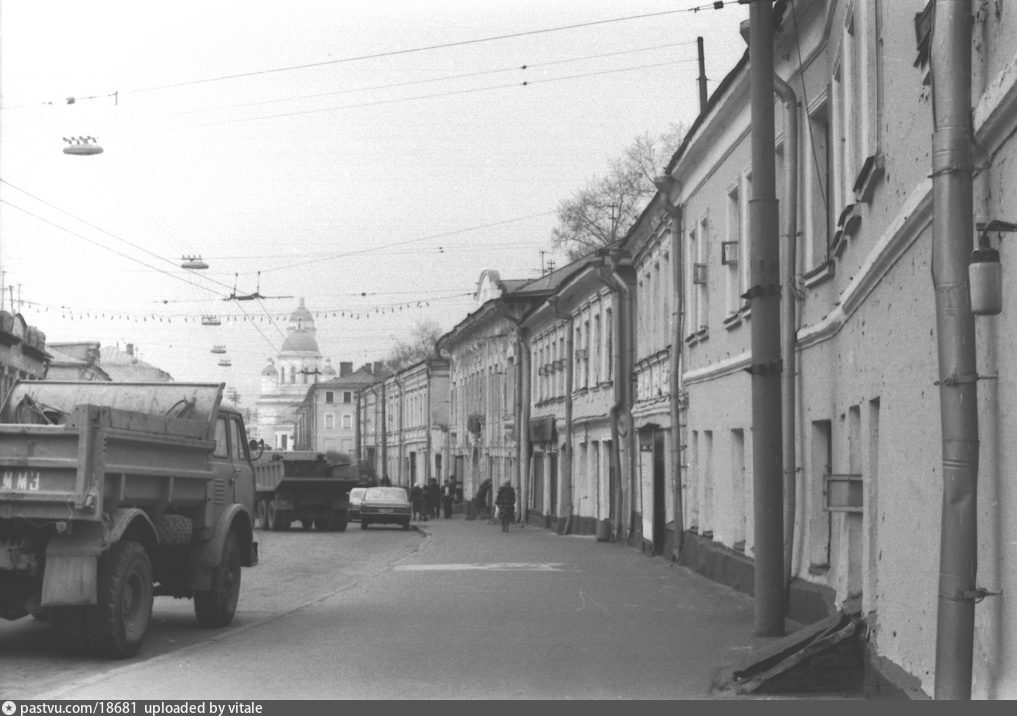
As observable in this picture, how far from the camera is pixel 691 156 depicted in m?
23.1

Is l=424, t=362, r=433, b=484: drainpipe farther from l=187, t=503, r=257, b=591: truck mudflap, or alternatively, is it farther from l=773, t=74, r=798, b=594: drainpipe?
l=187, t=503, r=257, b=591: truck mudflap

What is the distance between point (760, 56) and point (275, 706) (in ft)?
23.4

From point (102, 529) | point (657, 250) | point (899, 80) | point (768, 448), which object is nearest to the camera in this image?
point (899, 80)

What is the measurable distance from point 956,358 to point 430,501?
50.5m

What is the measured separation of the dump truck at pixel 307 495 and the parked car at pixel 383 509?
145 centimetres

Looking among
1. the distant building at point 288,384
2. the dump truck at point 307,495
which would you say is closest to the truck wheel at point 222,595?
the dump truck at point 307,495

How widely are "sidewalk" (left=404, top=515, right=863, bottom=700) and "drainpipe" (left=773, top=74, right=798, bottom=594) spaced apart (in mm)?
1263

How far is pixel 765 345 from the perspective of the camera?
12.9 m

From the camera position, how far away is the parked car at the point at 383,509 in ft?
148

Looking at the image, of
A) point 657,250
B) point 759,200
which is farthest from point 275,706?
point 657,250

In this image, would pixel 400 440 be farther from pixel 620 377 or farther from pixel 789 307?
pixel 789 307

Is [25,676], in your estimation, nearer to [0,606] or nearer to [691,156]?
[0,606]

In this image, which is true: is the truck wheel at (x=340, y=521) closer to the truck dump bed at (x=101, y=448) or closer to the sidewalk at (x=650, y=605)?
the sidewalk at (x=650, y=605)

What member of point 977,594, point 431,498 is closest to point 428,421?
point 431,498
